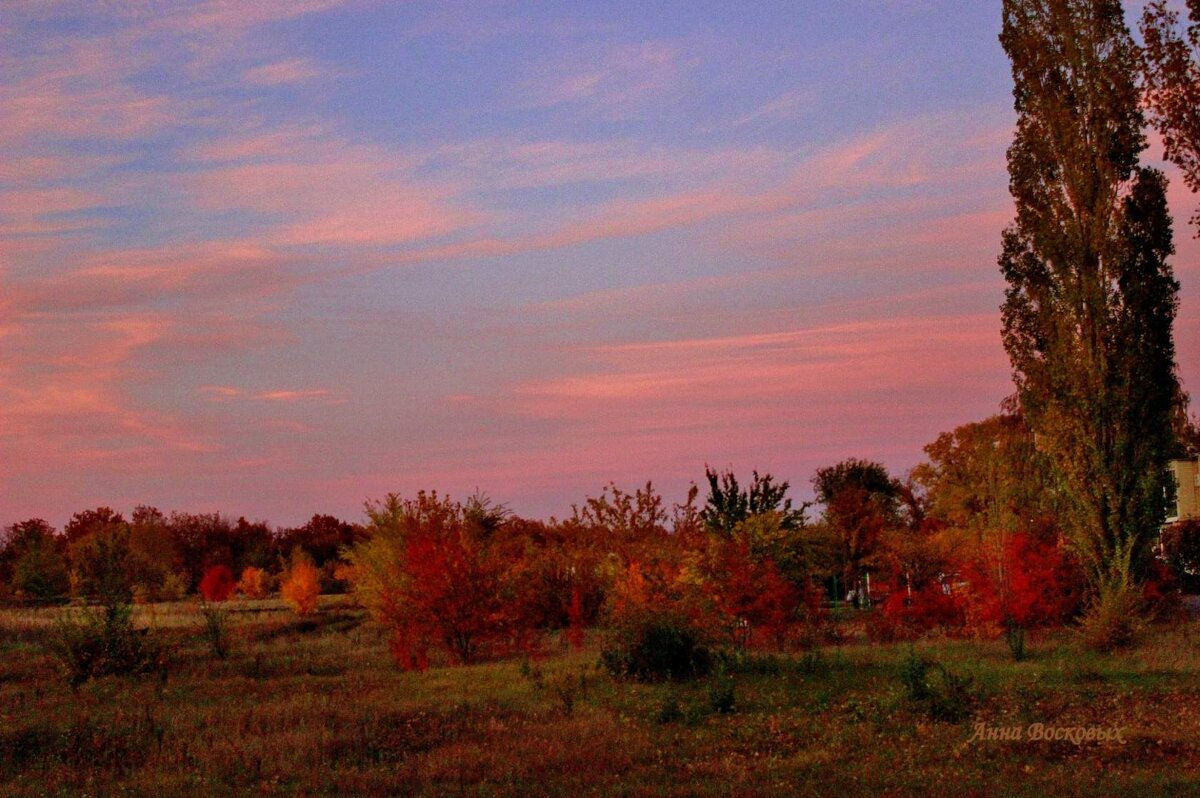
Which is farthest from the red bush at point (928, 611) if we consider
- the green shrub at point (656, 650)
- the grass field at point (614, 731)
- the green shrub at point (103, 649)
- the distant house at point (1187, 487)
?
the distant house at point (1187, 487)

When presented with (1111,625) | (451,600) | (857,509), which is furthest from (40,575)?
(1111,625)

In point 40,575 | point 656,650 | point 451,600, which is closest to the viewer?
point 656,650

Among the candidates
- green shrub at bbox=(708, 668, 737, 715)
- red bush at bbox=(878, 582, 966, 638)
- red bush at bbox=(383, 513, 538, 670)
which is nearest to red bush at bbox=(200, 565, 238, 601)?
red bush at bbox=(383, 513, 538, 670)

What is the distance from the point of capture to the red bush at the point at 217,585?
150 ft

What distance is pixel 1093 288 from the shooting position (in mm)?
26391

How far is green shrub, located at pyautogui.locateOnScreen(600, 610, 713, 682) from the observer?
1784cm

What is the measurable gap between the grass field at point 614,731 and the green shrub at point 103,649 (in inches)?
15.0

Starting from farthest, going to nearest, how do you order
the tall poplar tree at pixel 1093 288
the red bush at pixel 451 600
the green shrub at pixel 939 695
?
the tall poplar tree at pixel 1093 288
the red bush at pixel 451 600
the green shrub at pixel 939 695

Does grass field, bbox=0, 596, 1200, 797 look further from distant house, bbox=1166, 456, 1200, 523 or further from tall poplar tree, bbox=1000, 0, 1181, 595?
distant house, bbox=1166, 456, 1200, 523

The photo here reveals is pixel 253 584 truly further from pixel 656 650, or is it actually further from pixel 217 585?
pixel 656 650

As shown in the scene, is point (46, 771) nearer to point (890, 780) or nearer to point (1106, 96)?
point (890, 780)

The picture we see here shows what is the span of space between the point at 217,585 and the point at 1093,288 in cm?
3613

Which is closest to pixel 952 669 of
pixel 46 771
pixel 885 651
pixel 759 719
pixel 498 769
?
pixel 885 651

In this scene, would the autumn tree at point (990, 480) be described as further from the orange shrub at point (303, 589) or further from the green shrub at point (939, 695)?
the orange shrub at point (303, 589)
